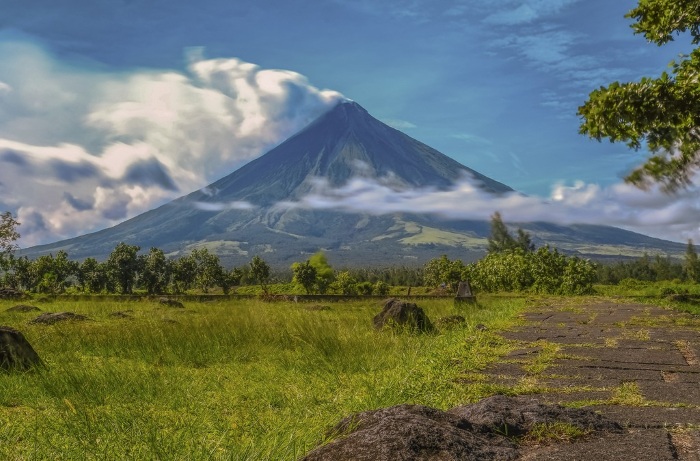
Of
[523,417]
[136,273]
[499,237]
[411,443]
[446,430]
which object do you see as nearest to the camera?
[411,443]

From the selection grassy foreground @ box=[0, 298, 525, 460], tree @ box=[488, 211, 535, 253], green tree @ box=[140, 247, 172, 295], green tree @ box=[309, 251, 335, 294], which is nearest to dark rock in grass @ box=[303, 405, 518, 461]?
grassy foreground @ box=[0, 298, 525, 460]

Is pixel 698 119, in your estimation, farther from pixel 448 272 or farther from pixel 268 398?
pixel 448 272

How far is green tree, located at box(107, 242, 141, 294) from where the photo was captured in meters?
92.4

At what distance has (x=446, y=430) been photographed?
2354 millimetres

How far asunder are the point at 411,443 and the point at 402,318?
746 cm

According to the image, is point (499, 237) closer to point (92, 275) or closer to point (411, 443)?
point (92, 275)

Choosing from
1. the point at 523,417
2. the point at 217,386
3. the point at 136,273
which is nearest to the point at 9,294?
the point at 217,386

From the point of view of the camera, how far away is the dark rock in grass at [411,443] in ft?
7.07

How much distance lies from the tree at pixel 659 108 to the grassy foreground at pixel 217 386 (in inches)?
149

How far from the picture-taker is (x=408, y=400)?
409cm

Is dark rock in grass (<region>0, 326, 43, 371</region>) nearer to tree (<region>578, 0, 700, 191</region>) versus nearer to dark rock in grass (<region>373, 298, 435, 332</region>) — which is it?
dark rock in grass (<region>373, 298, 435, 332</region>)

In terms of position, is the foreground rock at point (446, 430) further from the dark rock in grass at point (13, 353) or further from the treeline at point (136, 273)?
the treeline at point (136, 273)

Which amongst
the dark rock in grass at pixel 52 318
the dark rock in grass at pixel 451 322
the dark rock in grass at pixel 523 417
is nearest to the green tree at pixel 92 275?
the dark rock in grass at pixel 52 318

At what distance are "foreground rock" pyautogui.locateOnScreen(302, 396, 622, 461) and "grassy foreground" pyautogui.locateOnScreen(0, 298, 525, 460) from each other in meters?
0.64
